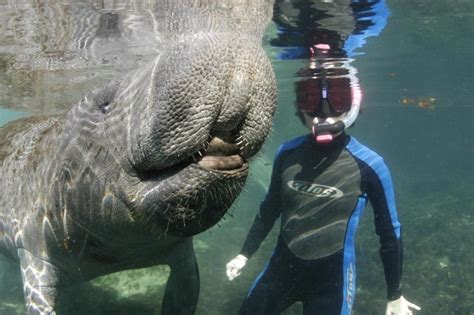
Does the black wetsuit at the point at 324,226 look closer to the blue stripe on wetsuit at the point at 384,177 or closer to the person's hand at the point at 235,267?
the blue stripe on wetsuit at the point at 384,177

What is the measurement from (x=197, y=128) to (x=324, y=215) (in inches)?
157

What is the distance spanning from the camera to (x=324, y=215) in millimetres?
5707

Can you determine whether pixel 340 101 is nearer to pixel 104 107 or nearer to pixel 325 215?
pixel 325 215

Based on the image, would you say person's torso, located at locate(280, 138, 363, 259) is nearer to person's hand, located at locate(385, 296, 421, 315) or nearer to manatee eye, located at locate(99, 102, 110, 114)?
person's hand, located at locate(385, 296, 421, 315)

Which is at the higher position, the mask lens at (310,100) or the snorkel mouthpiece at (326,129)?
the mask lens at (310,100)

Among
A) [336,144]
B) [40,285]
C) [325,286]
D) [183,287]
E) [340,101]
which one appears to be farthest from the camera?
[340,101]

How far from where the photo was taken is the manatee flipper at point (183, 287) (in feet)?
15.2

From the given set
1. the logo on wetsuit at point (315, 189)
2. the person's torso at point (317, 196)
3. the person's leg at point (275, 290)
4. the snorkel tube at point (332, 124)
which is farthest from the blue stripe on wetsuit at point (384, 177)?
the person's leg at point (275, 290)

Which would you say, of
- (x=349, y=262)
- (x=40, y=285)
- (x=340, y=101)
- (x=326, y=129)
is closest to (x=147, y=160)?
(x=40, y=285)

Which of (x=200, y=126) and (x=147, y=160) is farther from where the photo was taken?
(x=147, y=160)

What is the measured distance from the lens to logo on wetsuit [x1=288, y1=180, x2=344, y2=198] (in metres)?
5.70

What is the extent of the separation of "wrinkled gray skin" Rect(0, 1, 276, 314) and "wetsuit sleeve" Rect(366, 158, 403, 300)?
2869 mm

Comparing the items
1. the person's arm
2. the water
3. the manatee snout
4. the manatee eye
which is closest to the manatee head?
the manatee snout

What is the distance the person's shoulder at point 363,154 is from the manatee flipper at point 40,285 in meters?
3.83
